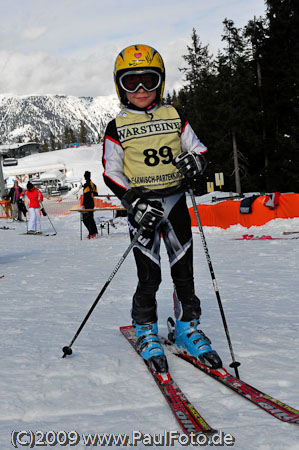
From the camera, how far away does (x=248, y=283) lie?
5.91 meters

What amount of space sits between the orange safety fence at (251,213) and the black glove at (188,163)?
8750 millimetres

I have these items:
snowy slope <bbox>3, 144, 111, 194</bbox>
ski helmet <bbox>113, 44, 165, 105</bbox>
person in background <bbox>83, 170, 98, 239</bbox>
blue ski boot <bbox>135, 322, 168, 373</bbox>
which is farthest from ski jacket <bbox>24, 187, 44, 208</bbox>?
snowy slope <bbox>3, 144, 111, 194</bbox>

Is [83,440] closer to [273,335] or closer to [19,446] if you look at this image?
[19,446]

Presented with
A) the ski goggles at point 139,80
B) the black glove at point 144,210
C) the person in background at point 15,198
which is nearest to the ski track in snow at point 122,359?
the black glove at point 144,210

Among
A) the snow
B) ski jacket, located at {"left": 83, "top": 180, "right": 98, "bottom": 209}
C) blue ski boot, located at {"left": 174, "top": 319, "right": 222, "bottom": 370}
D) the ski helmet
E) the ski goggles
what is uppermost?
the ski helmet

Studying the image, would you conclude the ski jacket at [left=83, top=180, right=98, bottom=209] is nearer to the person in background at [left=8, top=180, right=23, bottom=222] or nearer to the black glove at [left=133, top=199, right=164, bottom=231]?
the person in background at [left=8, top=180, right=23, bottom=222]

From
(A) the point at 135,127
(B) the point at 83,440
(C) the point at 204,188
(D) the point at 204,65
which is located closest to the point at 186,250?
(A) the point at 135,127

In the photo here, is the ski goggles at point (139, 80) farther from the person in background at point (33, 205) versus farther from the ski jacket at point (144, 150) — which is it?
the person in background at point (33, 205)

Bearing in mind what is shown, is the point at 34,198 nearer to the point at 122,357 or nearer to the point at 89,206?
the point at 89,206

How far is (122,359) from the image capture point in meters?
3.16

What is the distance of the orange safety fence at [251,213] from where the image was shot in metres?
11.3

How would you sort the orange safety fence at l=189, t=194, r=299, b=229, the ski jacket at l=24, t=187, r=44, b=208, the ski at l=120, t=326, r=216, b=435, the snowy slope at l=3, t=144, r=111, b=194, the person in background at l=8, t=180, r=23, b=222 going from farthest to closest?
the snowy slope at l=3, t=144, r=111, b=194 → the person in background at l=8, t=180, r=23, b=222 → the ski jacket at l=24, t=187, r=44, b=208 → the orange safety fence at l=189, t=194, r=299, b=229 → the ski at l=120, t=326, r=216, b=435

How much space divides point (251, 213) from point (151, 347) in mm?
9526

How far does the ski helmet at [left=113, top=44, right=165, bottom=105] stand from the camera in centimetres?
312
